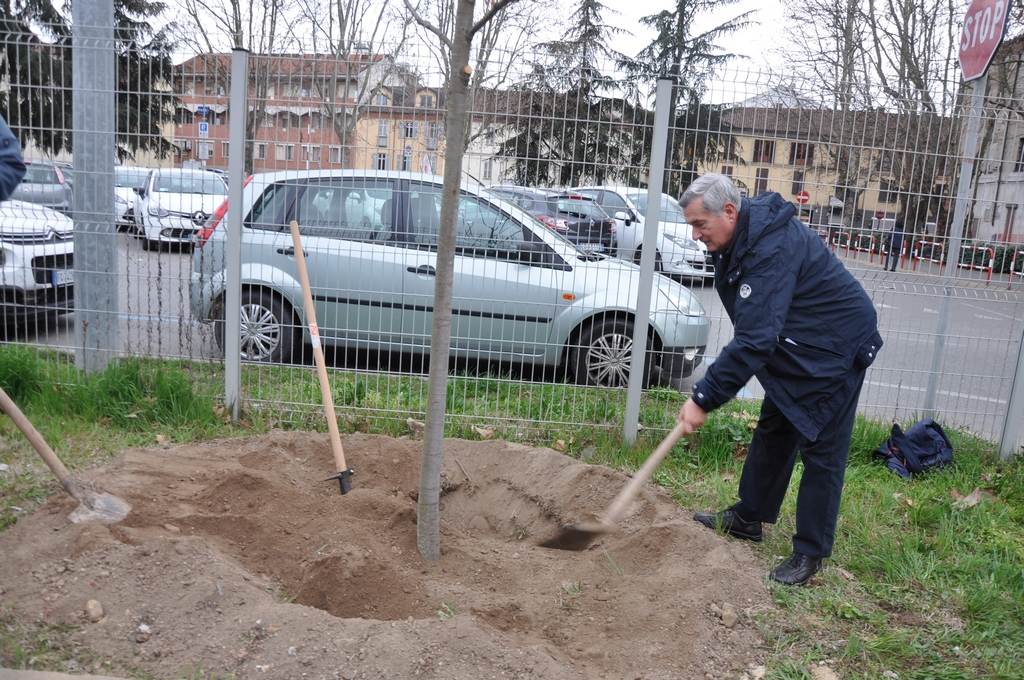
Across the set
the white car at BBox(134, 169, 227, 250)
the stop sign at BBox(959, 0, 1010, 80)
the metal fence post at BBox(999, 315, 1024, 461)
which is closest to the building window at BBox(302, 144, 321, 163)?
the white car at BBox(134, 169, 227, 250)

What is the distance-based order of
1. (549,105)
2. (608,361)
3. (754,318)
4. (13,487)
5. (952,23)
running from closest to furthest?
(754,318), (13,487), (549,105), (608,361), (952,23)

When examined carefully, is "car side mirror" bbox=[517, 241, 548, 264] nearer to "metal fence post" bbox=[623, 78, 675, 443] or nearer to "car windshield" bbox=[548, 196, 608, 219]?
"car windshield" bbox=[548, 196, 608, 219]

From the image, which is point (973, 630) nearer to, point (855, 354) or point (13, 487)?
point (855, 354)

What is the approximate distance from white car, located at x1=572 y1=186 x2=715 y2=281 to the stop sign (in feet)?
7.53

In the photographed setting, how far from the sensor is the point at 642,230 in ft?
16.9

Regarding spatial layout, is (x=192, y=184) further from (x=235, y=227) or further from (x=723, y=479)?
(x=723, y=479)

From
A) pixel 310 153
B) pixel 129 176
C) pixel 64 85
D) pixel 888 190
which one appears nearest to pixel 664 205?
pixel 888 190

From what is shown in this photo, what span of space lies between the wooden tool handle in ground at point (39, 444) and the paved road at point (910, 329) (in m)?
1.87

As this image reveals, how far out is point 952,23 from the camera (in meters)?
27.8

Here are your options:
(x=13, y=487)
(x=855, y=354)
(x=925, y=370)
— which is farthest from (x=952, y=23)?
(x=13, y=487)

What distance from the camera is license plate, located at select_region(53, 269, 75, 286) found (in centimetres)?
592

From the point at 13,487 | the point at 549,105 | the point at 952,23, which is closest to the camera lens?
the point at 13,487

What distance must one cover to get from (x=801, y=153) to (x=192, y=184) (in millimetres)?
4139

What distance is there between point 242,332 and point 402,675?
11.2ft
